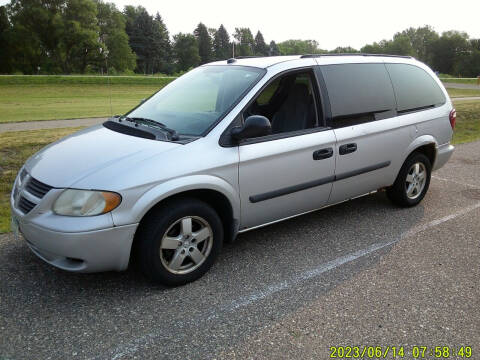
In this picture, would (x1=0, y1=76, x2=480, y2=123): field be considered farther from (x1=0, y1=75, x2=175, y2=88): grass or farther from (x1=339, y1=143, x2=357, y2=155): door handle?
(x1=339, y1=143, x2=357, y2=155): door handle

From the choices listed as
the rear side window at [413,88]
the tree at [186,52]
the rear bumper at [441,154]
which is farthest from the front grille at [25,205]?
the tree at [186,52]

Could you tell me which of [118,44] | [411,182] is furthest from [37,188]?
[118,44]

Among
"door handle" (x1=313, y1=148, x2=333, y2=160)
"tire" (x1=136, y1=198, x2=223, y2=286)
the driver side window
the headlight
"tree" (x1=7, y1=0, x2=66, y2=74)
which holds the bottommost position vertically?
"tire" (x1=136, y1=198, x2=223, y2=286)

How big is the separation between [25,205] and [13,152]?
14.4 feet

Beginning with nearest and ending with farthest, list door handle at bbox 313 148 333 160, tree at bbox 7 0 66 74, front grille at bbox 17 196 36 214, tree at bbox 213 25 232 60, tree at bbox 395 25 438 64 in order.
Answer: front grille at bbox 17 196 36 214, door handle at bbox 313 148 333 160, tree at bbox 7 0 66 74, tree at bbox 395 25 438 64, tree at bbox 213 25 232 60

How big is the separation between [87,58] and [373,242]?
220ft

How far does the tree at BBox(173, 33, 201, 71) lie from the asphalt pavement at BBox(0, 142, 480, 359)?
298 feet

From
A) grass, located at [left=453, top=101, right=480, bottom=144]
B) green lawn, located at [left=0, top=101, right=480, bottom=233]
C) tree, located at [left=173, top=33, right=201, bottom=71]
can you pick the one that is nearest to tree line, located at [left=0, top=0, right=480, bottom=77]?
tree, located at [left=173, top=33, right=201, bottom=71]

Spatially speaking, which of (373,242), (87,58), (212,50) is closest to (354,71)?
(373,242)

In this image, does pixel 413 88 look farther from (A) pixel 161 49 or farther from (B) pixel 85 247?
(A) pixel 161 49

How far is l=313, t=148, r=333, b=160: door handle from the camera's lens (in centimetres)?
405

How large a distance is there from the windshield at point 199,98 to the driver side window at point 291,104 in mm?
274

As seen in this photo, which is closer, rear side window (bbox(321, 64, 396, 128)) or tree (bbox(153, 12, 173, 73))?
rear side window (bbox(321, 64, 396, 128))

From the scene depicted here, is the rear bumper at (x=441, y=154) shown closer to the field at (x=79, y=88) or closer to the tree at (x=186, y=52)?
the field at (x=79, y=88)
